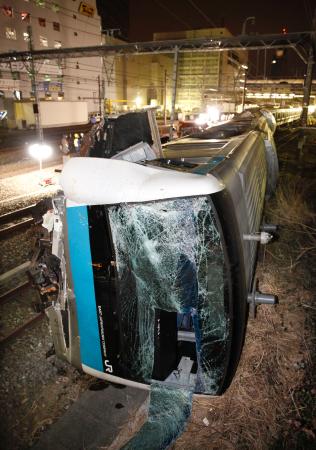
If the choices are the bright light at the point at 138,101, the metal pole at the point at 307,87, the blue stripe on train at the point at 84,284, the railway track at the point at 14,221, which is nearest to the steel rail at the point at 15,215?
the railway track at the point at 14,221

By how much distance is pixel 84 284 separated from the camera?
2.48m

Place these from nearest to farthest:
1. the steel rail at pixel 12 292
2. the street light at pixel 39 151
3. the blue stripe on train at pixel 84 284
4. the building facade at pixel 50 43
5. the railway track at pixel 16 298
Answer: the blue stripe on train at pixel 84 284, the railway track at pixel 16 298, the steel rail at pixel 12 292, the street light at pixel 39 151, the building facade at pixel 50 43

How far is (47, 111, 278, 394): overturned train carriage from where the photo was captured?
2.07 m

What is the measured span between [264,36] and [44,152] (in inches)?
503

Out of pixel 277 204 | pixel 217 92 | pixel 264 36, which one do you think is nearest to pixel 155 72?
pixel 217 92

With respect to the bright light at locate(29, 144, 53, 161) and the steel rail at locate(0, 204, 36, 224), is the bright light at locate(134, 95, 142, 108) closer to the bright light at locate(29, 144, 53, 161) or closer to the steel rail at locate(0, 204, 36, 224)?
the bright light at locate(29, 144, 53, 161)

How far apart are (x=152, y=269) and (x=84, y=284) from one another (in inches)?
24.0

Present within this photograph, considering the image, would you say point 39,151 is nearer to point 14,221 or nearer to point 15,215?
point 15,215

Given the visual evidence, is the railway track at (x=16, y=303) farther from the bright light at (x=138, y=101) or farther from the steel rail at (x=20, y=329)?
the bright light at (x=138, y=101)

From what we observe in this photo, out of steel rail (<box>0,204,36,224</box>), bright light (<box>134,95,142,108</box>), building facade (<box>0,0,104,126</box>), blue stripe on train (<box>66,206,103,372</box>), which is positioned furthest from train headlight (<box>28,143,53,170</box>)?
bright light (<box>134,95,142,108</box>)

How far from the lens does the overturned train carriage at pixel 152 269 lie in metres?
2.07

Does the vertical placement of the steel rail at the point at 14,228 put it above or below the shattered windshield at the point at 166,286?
below

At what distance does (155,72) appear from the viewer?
211ft

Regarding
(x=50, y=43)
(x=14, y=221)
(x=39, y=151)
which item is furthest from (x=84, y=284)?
(x=50, y=43)
